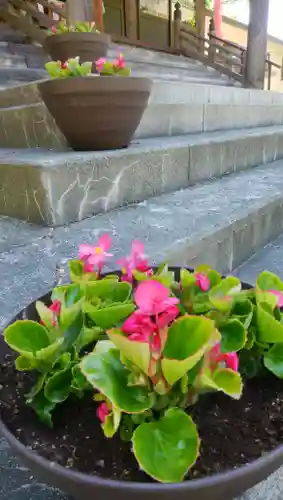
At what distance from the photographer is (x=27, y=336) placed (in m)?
0.39

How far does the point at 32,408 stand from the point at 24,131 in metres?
1.39

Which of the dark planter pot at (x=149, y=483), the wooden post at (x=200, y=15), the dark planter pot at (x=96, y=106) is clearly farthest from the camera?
the wooden post at (x=200, y=15)

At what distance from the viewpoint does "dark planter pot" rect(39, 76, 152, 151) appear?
127 centimetres

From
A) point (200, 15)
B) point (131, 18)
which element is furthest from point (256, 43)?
point (200, 15)

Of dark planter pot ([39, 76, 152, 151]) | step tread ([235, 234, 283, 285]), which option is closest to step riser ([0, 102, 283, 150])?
dark planter pot ([39, 76, 152, 151])

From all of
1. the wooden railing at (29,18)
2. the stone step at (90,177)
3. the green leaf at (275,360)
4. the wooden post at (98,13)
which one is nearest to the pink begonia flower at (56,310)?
the green leaf at (275,360)

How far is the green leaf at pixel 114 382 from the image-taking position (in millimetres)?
324

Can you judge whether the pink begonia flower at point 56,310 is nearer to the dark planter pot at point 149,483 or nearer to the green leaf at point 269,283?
the dark planter pot at point 149,483

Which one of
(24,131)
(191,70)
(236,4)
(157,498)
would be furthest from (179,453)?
(236,4)

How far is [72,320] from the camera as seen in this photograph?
40 cm

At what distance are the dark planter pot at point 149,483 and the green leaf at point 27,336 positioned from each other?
76 millimetres

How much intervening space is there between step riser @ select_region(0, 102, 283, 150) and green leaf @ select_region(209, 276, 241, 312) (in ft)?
4.02

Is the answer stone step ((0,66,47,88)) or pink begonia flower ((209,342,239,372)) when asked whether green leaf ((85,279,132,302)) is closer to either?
pink begonia flower ((209,342,239,372))

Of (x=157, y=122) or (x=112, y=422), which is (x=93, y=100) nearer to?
(x=157, y=122)
